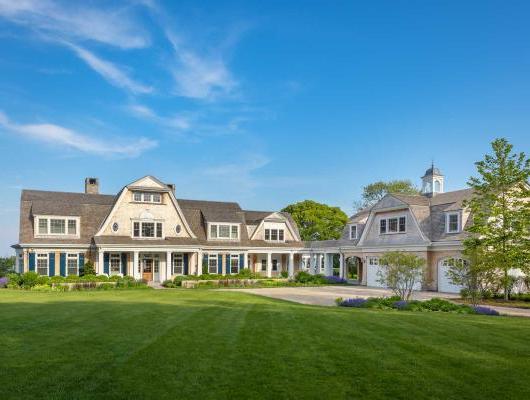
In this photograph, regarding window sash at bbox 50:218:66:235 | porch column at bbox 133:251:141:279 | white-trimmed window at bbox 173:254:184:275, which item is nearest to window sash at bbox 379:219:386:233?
white-trimmed window at bbox 173:254:184:275

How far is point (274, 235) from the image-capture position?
4428cm

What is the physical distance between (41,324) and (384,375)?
8.18 m

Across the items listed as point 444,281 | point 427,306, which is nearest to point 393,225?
point 444,281

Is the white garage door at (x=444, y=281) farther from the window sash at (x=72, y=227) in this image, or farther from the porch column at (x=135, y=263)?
the window sash at (x=72, y=227)

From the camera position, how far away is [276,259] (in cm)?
4625

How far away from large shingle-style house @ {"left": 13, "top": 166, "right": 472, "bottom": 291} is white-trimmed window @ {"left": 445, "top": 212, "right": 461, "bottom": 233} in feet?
0.20

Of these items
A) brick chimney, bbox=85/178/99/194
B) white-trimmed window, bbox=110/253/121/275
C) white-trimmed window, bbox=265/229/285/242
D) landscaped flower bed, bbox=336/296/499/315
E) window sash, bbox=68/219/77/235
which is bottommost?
landscaped flower bed, bbox=336/296/499/315

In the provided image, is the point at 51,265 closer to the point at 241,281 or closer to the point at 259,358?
the point at 241,281

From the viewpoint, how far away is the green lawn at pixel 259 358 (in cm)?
622

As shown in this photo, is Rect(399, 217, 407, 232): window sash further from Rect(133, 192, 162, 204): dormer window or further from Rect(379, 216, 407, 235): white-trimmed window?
Rect(133, 192, 162, 204): dormer window

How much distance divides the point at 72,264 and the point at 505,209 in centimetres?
2854

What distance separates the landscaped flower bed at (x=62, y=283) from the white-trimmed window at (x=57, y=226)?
5.19m

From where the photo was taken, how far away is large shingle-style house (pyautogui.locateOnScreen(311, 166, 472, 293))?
99.5 feet

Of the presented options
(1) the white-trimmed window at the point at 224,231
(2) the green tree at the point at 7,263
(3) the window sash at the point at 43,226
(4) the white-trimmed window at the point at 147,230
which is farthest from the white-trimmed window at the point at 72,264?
(2) the green tree at the point at 7,263
